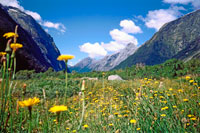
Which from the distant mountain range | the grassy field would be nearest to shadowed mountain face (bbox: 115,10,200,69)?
the distant mountain range

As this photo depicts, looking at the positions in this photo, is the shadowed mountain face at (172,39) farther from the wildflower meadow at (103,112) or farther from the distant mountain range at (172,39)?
the wildflower meadow at (103,112)

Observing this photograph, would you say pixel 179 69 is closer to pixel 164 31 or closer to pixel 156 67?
pixel 156 67

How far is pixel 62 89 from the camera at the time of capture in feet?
25.7

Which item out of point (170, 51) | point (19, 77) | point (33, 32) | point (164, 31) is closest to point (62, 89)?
point (19, 77)

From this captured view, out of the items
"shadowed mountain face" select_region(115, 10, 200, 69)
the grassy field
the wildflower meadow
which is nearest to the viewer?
the wildflower meadow

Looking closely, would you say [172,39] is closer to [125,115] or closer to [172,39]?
[172,39]

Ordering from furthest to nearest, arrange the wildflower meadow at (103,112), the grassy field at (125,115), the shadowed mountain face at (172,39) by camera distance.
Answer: the shadowed mountain face at (172,39)
the grassy field at (125,115)
the wildflower meadow at (103,112)

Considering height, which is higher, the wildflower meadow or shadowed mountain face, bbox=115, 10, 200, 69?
shadowed mountain face, bbox=115, 10, 200, 69

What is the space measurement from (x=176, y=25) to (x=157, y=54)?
3827cm

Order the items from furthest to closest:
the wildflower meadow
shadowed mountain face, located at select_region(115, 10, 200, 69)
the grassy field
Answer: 1. shadowed mountain face, located at select_region(115, 10, 200, 69)
2. the grassy field
3. the wildflower meadow

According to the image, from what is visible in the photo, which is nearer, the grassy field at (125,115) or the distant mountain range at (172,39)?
the grassy field at (125,115)

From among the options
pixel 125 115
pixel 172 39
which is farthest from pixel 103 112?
pixel 172 39

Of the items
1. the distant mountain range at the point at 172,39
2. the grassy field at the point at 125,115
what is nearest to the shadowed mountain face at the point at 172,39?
the distant mountain range at the point at 172,39

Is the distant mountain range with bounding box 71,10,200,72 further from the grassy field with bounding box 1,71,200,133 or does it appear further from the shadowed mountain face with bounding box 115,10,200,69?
the grassy field with bounding box 1,71,200,133
